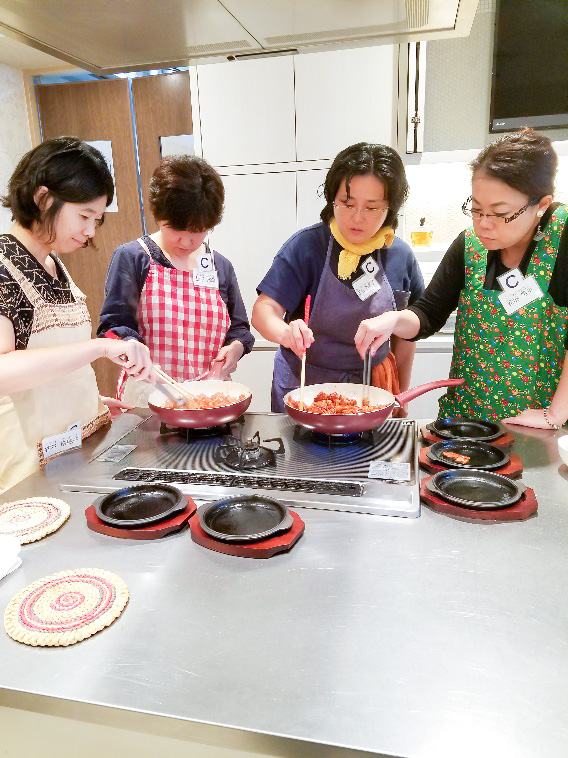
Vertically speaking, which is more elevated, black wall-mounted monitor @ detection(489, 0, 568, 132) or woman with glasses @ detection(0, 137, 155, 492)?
black wall-mounted monitor @ detection(489, 0, 568, 132)

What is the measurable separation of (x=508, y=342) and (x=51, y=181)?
133 cm

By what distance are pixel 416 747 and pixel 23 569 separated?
67 centimetres

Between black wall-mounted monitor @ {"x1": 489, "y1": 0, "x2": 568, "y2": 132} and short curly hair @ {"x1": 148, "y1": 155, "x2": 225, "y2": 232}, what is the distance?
2042 mm

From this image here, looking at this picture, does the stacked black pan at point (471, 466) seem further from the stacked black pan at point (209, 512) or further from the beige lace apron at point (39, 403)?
the beige lace apron at point (39, 403)

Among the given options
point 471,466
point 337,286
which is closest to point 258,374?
point 337,286

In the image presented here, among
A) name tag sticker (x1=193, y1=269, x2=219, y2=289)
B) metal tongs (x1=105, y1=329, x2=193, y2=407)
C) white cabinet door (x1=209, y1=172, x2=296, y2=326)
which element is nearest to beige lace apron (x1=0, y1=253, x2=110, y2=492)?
metal tongs (x1=105, y1=329, x2=193, y2=407)

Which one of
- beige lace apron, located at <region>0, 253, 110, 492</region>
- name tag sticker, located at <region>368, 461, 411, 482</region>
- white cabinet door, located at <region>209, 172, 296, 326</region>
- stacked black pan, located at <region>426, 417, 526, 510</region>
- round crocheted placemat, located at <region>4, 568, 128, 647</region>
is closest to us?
round crocheted placemat, located at <region>4, 568, 128, 647</region>

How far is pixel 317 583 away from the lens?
34.9 inches

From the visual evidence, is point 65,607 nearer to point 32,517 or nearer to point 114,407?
point 32,517

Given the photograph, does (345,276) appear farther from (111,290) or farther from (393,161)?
(111,290)

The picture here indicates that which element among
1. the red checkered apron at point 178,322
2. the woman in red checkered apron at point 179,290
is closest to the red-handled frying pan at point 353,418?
the woman in red checkered apron at point 179,290

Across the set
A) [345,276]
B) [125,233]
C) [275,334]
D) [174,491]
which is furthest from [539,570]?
[125,233]

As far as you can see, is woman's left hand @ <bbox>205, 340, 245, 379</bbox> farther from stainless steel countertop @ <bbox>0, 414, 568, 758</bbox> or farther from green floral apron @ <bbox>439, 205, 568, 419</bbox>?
stainless steel countertop @ <bbox>0, 414, 568, 758</bbox>

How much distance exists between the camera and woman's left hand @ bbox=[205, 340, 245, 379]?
195 centimetres
